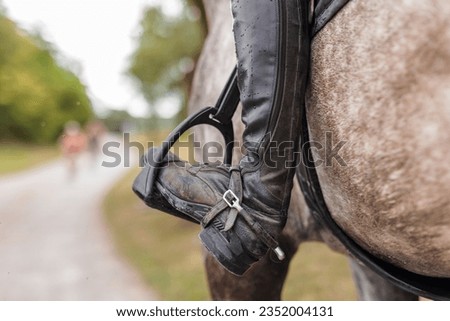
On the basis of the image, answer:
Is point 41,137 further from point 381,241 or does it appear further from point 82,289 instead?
point 381,241

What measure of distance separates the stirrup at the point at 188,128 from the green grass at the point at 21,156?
15313 millimetres

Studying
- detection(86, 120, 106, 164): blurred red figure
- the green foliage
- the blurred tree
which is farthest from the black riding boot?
the green foliage

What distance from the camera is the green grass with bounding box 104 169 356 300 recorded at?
545 centimetres

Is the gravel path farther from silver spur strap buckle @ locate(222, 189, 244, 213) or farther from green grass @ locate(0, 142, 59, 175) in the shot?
green grass @ locate(0, 142, 59, 175)

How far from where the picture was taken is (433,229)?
119cm

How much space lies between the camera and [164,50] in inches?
419

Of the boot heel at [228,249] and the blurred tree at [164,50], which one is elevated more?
the boot heel at [228,249]

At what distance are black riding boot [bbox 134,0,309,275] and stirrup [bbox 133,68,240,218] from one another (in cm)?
17

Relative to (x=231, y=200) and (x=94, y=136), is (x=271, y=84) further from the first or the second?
(x=94, y=136)

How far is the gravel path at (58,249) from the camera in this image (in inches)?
217

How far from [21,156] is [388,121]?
2354 cm

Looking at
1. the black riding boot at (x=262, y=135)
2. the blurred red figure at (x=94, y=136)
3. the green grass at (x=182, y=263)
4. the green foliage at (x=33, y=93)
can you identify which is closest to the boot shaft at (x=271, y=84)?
the black riding boot at (x=262, y=135)

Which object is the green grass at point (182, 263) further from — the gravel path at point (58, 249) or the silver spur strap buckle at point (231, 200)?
the silver spur strap buckle at point (231, 200)
